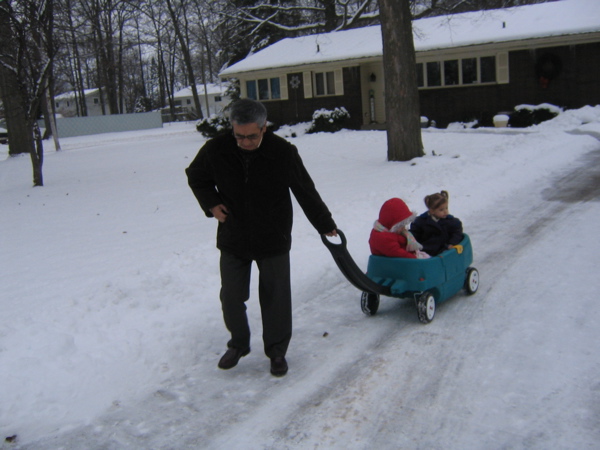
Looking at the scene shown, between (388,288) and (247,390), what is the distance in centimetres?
162

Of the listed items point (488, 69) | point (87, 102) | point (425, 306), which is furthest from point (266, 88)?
point (87, 102)

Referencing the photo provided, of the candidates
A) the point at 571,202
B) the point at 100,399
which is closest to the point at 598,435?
the point at 100,399

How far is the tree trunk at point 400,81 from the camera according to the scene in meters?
14.2

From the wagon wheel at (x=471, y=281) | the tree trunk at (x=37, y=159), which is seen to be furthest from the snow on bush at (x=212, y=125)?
the wagon wheel at (x=471, y=281)

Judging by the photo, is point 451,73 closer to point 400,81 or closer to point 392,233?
point 400,81

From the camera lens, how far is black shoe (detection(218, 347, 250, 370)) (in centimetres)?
460

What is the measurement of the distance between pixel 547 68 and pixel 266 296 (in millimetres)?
20981

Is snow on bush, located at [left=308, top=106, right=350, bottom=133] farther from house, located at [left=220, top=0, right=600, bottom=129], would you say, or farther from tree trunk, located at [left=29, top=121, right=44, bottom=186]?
tree trunk, located at [left=29, top=121, right=44, bottom=186]

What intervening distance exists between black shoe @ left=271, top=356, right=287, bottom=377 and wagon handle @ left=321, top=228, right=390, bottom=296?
0.87m

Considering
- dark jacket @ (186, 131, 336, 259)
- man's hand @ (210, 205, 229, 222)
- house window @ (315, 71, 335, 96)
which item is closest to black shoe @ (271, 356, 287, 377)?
dark jacket @ (186, 131, 336, 259)

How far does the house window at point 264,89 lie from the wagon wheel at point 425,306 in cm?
2593

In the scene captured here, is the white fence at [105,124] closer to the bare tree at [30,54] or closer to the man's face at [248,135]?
the bare tree at [30,54]

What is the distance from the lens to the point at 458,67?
971 inches

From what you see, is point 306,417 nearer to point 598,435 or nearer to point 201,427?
point 201,427
